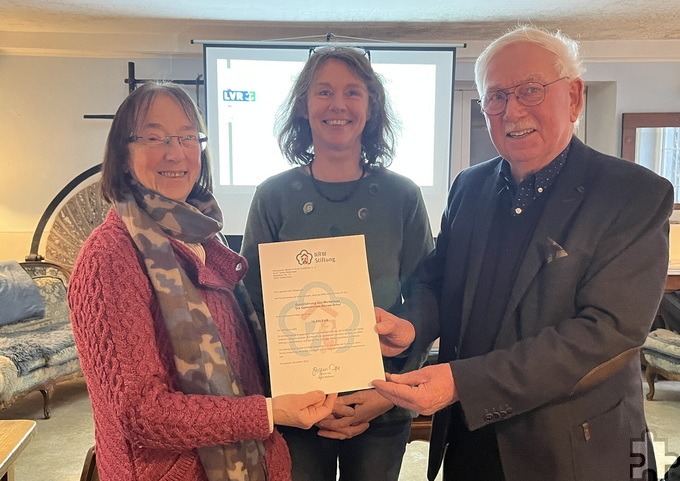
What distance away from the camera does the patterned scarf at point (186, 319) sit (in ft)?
3.39

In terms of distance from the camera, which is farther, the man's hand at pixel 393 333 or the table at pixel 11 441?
the table at pixel 11 441

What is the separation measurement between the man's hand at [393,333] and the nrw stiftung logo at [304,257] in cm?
21

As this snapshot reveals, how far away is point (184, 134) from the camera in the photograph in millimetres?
1200

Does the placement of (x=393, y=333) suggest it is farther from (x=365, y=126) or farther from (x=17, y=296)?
(x=17, y=296)

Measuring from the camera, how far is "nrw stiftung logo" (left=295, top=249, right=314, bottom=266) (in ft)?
3.84

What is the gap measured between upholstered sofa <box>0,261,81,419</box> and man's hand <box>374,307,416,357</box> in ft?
8.37

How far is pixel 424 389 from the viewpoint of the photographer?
110 cm

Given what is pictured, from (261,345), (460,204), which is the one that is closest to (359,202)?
(460,204)

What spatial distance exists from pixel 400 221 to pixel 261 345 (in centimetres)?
50

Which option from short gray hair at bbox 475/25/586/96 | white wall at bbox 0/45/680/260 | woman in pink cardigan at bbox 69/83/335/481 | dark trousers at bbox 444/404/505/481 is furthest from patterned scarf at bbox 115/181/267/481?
white wall at bbox 0/45/680/260

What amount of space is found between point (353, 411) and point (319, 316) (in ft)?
0.99

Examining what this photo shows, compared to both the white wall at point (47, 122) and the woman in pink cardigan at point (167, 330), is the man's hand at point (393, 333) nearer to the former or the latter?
the woman in pink cardigan at point (167, 330)

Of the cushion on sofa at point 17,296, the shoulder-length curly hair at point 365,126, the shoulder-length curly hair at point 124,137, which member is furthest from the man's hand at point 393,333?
the cushion on sofa at point 17,296

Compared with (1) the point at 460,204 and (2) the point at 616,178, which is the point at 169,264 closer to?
(1) the point at 460,204
